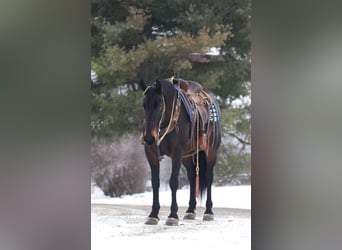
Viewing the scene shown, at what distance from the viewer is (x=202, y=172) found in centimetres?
297

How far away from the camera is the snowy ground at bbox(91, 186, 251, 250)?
9.42ft

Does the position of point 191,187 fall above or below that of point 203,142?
below

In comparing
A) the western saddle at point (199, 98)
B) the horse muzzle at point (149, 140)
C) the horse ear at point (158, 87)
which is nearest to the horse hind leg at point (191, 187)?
the western saddle at point (199, 98)

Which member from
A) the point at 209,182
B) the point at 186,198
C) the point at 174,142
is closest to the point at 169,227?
the point at 186,198

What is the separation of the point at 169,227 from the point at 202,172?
0.33m

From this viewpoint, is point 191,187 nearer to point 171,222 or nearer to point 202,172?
point 202,172

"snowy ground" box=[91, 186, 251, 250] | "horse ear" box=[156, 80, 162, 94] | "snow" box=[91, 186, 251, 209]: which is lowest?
"snowy ground" box=[91, 186, 251, 250]

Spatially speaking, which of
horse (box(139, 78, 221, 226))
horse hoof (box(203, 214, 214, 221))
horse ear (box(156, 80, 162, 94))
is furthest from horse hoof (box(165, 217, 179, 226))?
horse ear (box(156, 80, 162, 94))

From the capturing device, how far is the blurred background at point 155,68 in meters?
2.90

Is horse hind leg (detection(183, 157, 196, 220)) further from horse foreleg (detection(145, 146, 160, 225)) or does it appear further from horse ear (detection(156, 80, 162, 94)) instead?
horse ear (detection(156, 80, 162, 94))
